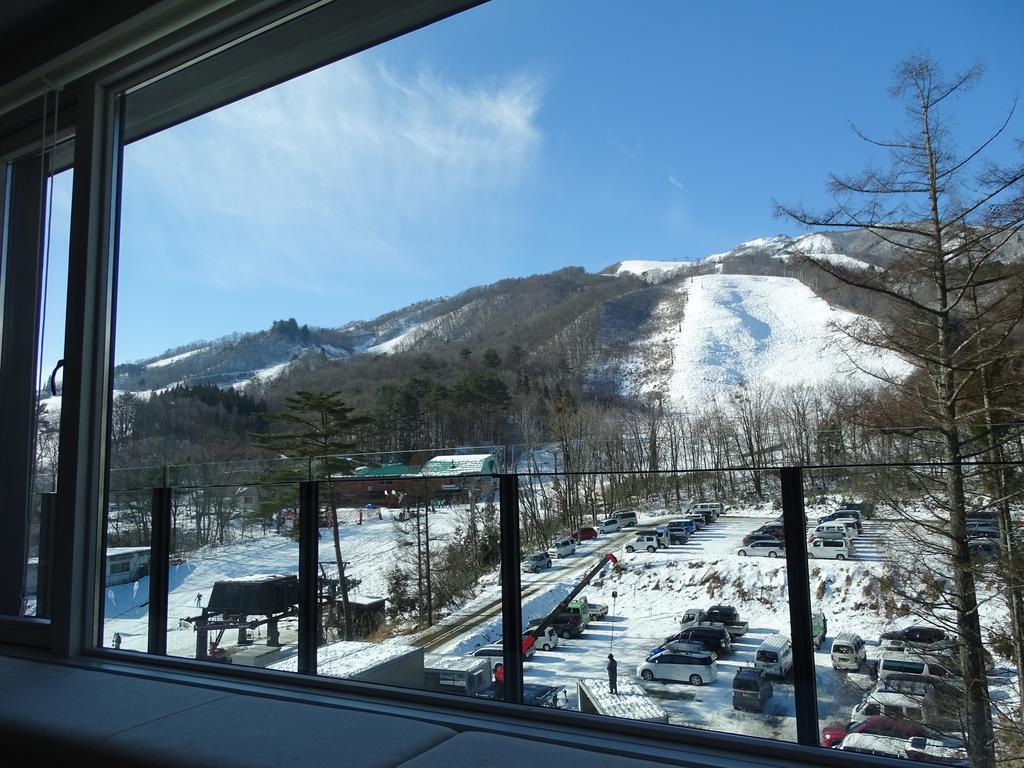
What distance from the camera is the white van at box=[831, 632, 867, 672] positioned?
5.78 ft

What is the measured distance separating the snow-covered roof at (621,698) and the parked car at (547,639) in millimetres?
191

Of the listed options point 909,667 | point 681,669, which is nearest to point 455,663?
point 681,669

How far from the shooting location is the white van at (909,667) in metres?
1.90

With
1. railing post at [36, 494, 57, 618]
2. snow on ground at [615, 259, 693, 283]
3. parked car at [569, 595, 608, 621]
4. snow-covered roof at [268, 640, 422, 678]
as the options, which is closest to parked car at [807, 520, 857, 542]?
parked car at [569, 595, 608, 621]

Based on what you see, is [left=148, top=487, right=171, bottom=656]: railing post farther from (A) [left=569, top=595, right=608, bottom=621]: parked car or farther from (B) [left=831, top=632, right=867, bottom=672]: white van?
(B) [left=831, top=632, right=867, bottom=672]: white van

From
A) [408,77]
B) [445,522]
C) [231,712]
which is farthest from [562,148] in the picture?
[231,712]

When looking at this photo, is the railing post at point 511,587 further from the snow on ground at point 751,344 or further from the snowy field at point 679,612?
the snow on ground at point 751,344

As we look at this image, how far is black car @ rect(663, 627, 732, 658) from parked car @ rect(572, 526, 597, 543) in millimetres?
431

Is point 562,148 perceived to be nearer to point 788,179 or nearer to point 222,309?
point 788,179

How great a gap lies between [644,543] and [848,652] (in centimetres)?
71

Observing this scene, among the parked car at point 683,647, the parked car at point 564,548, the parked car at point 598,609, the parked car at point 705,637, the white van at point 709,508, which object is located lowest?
the parked car at point 683,647

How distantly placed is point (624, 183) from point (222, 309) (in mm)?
3528

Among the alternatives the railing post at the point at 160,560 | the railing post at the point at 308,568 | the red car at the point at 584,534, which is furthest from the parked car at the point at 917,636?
the railing post at the point at 160,560

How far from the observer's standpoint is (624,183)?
5.88 m
